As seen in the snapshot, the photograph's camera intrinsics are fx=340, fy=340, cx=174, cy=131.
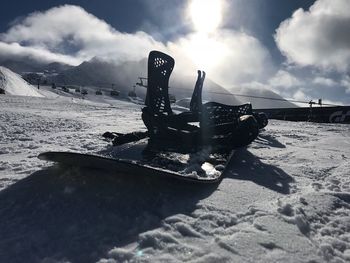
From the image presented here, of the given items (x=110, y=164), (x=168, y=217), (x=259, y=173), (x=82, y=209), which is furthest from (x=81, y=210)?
(x=259, y=173)

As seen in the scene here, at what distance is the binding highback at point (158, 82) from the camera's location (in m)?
4.81

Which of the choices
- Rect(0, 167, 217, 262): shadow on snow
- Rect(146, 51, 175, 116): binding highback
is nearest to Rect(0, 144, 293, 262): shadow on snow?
Rect(0, 167, 217, 262): shadow on snow

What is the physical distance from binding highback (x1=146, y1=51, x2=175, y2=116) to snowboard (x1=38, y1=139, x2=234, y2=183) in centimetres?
55

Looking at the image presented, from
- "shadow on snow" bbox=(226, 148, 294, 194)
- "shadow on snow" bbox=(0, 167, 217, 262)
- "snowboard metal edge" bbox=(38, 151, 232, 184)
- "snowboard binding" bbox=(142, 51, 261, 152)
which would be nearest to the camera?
"shadow on snow" bbox=(0, 167, 217, 262)

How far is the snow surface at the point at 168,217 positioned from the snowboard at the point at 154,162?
128mm

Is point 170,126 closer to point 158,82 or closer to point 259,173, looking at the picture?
point 158,82

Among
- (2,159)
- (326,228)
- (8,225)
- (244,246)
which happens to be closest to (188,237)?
(244,246)

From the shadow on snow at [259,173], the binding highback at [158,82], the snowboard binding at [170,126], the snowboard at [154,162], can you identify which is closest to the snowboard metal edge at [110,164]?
the snowboard at [154,162]

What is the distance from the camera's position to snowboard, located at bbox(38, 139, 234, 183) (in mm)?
2953

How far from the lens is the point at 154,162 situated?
12.4 ft

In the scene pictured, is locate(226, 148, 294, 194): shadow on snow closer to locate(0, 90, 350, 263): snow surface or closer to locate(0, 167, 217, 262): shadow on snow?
locate(0, 90, 350, 263): snow surface

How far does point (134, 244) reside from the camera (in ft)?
7.00

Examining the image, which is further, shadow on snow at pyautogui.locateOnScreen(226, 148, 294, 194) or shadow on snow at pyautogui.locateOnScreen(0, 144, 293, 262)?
shadow on snow at pyautogui.locateOnScreen(226, 148, 294, 194)

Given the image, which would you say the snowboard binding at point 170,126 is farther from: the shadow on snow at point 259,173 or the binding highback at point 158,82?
the shadow on snow at point 259,173
